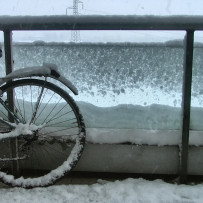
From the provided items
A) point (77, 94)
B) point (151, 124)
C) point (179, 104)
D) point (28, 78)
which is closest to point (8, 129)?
point (28, 78)

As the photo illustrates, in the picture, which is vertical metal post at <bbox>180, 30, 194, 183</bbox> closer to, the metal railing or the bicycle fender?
the metal railing

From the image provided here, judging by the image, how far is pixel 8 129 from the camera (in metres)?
3.53

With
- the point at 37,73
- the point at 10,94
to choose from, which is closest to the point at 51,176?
the point at 10,94

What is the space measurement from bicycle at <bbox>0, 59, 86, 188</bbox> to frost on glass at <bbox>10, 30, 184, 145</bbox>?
0.21 meters

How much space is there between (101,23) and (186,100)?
1038 millimetres

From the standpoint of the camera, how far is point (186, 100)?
3.38 m

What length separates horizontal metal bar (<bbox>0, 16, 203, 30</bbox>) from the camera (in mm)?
3229

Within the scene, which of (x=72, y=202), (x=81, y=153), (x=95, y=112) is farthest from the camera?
(x=95, y=112)

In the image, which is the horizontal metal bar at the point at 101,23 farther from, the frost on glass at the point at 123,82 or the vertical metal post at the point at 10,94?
the frost on glass at the point at 123,82

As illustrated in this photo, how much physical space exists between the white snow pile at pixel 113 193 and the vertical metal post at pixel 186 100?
19 cm

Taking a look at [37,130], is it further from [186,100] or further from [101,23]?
[186,100]

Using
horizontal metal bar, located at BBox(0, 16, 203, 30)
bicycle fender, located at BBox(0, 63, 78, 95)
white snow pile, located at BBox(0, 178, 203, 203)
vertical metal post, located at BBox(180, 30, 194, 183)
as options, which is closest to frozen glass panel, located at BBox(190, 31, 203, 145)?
vertical metal post, located at BBox(180, 30, 194, 183)

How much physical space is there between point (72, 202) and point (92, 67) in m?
1.28
